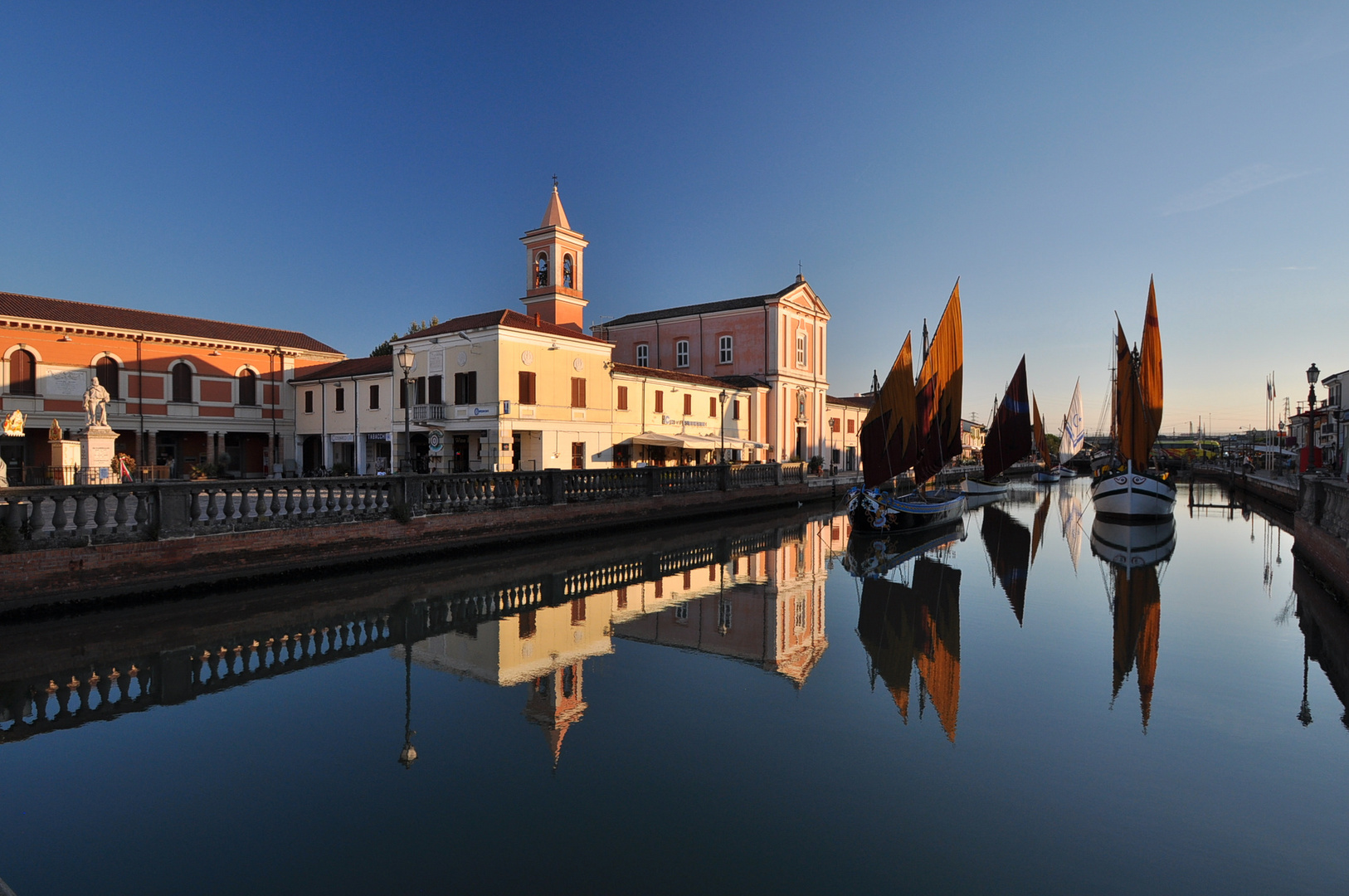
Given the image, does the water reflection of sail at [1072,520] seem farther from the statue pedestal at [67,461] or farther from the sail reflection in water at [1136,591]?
the statue pedestal at [67,461]

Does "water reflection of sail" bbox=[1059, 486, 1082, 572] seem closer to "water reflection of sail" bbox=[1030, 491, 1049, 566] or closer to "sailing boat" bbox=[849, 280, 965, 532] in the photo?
"water reflection of sail" bbox=[1030, 491, 1049, 566]

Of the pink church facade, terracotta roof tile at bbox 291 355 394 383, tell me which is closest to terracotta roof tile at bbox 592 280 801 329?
the pink church facade

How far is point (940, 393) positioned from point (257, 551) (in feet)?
71.9

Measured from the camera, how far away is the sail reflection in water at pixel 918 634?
308 inches

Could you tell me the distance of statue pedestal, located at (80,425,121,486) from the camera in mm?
17188

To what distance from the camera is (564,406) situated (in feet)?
96.4

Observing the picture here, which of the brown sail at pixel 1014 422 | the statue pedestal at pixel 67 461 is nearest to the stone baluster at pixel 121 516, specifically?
the statue pedestal at pixel 67 461

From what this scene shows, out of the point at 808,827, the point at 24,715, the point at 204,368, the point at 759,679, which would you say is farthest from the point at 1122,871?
the point at 204,368

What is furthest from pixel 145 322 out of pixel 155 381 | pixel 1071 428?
pixel 1071 428

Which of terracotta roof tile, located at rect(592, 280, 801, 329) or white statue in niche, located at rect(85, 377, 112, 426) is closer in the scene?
white statue in niche, located at rect(85, 377, 112, 426)

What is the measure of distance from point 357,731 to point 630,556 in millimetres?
10894

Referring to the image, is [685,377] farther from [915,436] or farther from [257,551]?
[257,551]

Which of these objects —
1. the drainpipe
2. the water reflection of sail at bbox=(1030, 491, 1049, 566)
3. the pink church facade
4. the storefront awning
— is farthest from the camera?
the pink church facade

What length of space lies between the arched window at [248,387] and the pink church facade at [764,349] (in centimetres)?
2032
